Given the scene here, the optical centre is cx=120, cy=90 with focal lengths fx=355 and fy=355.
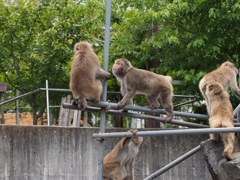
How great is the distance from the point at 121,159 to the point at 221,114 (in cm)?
245

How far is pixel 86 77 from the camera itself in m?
5.65

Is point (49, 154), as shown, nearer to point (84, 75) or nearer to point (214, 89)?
point (84, 75)

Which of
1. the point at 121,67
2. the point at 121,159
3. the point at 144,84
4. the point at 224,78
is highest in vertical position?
the point at 121,67

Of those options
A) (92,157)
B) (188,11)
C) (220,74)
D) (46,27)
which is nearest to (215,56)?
(188,11)

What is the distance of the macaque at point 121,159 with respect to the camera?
21.8 feet

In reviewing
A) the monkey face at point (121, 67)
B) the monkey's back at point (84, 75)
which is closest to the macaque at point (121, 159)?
the monkey face at point (121, 67)

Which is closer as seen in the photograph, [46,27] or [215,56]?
[215,56]

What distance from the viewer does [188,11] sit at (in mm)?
8977

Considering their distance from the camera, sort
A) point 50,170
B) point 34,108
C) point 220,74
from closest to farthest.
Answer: point 220,74 → point 50,170 → point 34,108

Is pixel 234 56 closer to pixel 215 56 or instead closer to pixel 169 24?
pixel 215 56

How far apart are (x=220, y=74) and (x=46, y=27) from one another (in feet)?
20.7

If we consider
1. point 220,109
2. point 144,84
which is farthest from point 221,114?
point 144,84

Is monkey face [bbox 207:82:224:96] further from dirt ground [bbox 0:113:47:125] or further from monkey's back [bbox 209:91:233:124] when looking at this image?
dirt ground [bbox 0:113:47:125]

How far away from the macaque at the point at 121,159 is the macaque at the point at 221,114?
194 cm
